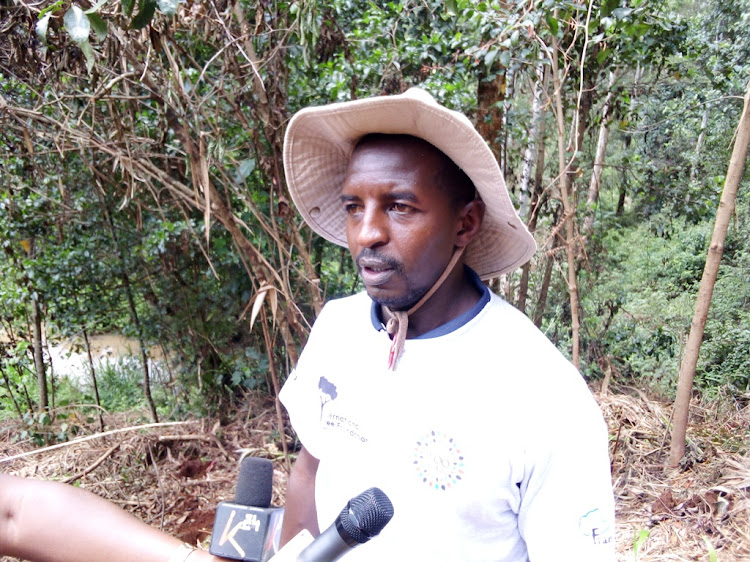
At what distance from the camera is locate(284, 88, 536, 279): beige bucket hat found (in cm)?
122

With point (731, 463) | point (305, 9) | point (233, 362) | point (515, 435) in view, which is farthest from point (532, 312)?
point (515, 435)

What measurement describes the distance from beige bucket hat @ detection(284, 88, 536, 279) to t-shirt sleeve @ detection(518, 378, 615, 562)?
50cm

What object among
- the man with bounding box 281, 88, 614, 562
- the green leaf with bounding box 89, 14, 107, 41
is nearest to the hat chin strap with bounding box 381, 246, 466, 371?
the man with bounding box 281, 88, 614, 562

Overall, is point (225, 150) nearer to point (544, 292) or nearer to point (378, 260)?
point (378, 260)

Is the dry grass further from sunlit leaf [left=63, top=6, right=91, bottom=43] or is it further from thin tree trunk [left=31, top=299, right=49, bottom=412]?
thin tree trunk [left=31, top=299, right=49, bottom=412]

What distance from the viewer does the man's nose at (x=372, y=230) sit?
124 cm

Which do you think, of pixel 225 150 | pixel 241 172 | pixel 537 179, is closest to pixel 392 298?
pixel 225 150

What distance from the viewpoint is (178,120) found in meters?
2.69

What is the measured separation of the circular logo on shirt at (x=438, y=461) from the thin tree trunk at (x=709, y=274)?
251 cm

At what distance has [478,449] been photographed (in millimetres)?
1107

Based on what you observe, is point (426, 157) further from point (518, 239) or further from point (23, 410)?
point (23, 410)

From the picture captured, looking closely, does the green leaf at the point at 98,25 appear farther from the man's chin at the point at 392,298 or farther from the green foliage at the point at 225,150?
the man's chin at the point at 392,298

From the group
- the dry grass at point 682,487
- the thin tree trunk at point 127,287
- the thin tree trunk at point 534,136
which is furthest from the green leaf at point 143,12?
the dry grass at point 682,487

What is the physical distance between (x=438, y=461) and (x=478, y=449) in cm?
10
